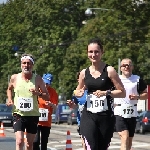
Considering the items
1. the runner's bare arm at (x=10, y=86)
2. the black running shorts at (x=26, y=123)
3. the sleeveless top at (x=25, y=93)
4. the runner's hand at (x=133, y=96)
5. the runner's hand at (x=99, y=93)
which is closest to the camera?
the runner's hand at (x=99, y=93)

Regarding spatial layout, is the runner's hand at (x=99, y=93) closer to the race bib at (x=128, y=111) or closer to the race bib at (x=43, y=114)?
the race bib at (x=128, y=111)

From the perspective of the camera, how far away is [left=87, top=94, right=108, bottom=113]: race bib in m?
8.75

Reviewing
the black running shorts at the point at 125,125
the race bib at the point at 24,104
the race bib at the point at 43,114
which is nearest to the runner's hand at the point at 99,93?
the race bib at the point at 24,104

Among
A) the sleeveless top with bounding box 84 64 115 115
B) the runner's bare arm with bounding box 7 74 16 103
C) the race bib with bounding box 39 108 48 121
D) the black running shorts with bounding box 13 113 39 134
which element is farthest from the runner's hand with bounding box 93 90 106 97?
the race bib with bounding box 39 108 48 121

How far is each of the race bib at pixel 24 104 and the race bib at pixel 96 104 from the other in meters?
2.51

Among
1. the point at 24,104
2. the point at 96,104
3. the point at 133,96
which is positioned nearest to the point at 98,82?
the point at 96,104

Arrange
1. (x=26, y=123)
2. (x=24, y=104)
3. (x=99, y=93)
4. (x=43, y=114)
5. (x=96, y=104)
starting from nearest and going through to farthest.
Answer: (x=99, y=93)
(x=96, y=104)
(x=24, y=104)
(x=26, y=123)
(x=43, y=114)

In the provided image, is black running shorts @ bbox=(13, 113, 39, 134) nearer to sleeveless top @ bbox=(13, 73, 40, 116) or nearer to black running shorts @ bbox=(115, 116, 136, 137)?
sleeveless top @ bbox=(13, 73, 40, 116)

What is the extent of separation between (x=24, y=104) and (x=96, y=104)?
2723 mm

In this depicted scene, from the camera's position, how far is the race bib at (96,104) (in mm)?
8750

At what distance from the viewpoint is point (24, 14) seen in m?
72.3

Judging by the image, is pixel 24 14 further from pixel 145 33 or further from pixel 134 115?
pixel 134 115

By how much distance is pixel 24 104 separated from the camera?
11234 millimetres

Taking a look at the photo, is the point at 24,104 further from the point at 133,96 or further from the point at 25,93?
the point at 133,96
